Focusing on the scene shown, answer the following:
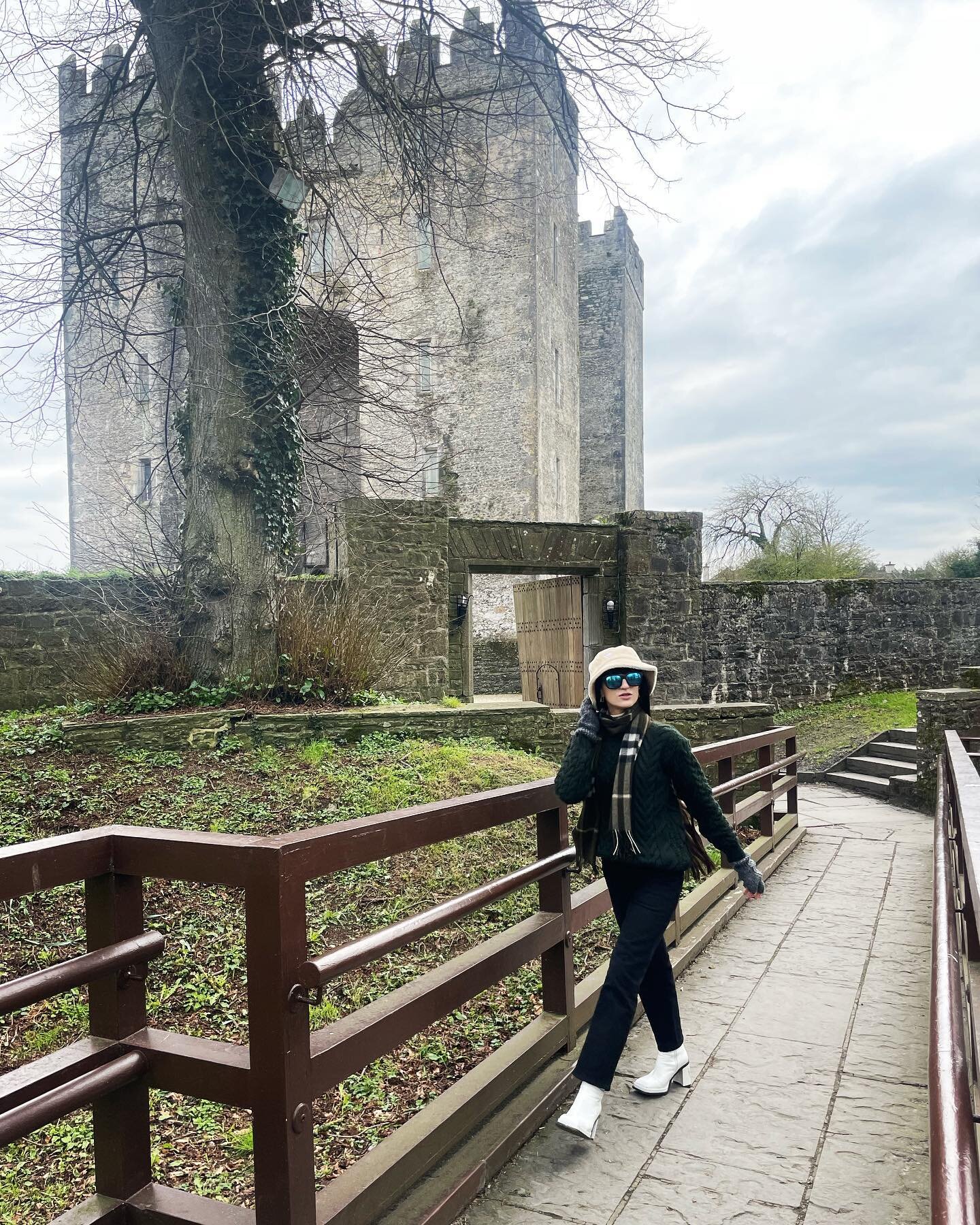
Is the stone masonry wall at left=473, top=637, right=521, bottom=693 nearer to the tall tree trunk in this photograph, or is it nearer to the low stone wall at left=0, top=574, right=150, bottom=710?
the low stone wall at left=0, top=574, right=150, bottom=710

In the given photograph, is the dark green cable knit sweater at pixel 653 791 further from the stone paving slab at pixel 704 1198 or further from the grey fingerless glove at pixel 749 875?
the stone paving slab at pixel 704 1198

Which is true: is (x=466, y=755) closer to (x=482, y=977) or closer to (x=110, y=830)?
(x=482, y=977)

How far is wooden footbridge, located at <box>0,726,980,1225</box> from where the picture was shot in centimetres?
189

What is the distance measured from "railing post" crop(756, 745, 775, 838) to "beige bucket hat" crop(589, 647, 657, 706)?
4474mm

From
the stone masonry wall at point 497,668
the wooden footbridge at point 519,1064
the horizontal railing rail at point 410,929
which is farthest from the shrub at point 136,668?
the stone masonry wall at point 497,668

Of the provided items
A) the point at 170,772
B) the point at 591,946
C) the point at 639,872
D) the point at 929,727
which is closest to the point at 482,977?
the point at 639,872

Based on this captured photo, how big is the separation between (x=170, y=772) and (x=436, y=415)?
20.3m

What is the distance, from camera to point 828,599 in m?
19.7

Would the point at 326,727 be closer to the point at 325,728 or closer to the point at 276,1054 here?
the point at 325,728

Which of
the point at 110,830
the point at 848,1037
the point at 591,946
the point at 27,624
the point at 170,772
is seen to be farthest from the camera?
the point at 27,624

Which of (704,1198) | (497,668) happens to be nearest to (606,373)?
(497,668)

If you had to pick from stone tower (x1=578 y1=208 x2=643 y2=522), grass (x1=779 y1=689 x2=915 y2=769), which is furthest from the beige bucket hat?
stone tower (x1=578 y1=208 x2=643 y2=522)

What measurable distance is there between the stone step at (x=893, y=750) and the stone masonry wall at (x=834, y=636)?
14.1ft

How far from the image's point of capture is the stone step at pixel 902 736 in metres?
14.3
